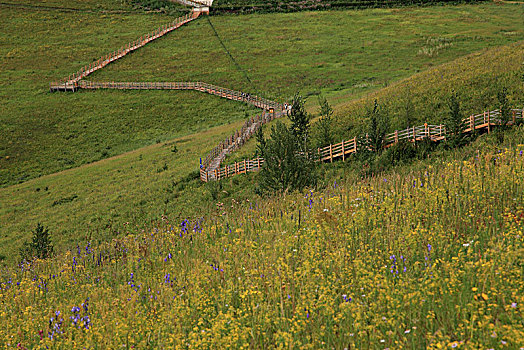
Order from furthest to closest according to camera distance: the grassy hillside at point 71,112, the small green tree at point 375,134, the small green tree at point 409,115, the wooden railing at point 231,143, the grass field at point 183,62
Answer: the grass field at point 183,62, the grassy hillside at point 71,112, the wooden railing at point 231,143, the small green tree at point 409,115, the small green tree at point 375,134

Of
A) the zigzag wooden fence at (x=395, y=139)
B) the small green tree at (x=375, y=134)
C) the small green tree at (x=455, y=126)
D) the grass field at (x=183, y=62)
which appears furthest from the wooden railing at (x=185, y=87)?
the small green tree at (x=455, y=126)

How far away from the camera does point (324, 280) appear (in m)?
4.81

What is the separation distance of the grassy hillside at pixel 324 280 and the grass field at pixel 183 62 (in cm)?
4424

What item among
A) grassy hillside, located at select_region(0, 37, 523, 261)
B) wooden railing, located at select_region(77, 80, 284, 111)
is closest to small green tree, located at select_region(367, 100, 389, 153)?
grassy hillside, located at select_region(0, 37, 523, 261)

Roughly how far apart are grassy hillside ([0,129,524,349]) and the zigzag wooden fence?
62.0 ft

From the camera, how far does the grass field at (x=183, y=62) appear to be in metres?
54.9

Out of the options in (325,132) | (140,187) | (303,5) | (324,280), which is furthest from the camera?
(303,5)

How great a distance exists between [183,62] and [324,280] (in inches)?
2880

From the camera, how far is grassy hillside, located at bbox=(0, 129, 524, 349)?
13.2 feet

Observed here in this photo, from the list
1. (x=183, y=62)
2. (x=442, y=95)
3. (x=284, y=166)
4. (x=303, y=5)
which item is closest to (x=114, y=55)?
(x=183, y=62)

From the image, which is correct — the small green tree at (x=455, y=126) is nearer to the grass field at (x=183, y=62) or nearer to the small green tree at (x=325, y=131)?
the small green tree at (x=325, y=131)

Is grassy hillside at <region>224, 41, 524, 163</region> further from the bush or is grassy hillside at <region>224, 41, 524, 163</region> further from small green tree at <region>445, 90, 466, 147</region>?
small green tree at <region>445, 90, 466, 147</region>

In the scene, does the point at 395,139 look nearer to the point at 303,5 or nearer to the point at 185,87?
the point at 185,87

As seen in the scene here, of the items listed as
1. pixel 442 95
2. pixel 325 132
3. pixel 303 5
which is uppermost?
pixel 303 5
